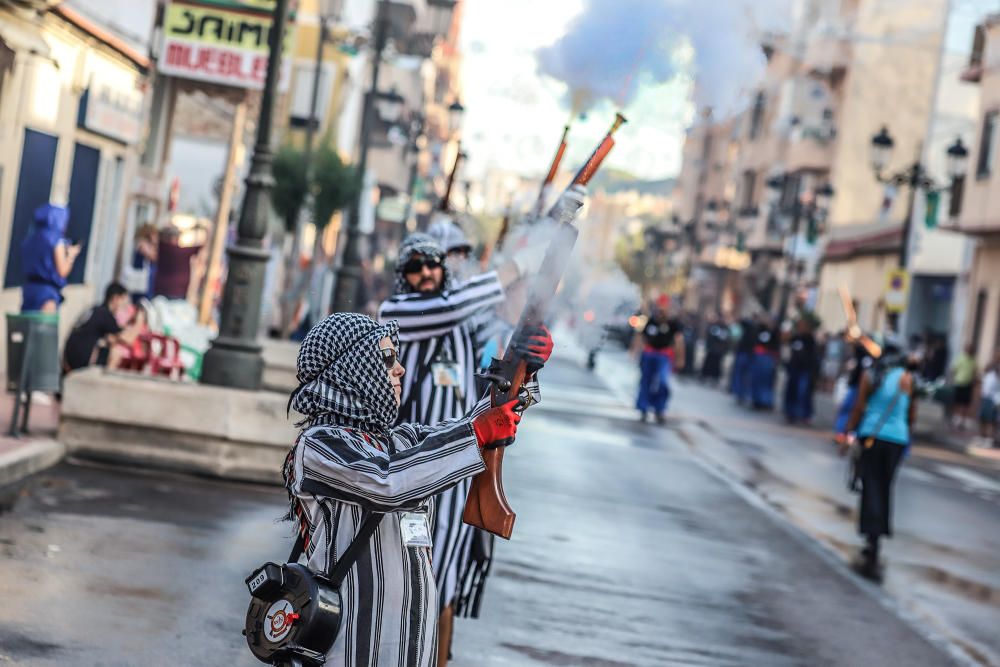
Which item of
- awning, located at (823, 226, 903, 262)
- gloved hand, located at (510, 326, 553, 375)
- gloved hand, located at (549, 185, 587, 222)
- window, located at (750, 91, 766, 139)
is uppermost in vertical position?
window, located at (750, 91, 766, 139)

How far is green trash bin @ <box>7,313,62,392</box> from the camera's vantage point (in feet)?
39.4

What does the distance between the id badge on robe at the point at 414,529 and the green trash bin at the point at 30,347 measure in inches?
316

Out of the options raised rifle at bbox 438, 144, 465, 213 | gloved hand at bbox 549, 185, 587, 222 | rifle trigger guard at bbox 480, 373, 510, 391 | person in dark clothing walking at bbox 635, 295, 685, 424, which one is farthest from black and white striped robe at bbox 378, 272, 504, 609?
person in dark clothing walking at bbox 635, 295, 685, 424

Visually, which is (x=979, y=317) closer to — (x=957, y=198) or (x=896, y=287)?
(x=957, y=198)

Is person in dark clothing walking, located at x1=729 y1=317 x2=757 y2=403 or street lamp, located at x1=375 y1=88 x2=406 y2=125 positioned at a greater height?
street lamp, located at x1=375 y1=88 x2=406 y2=125

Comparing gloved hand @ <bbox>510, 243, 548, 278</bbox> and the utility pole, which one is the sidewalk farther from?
the utility pole

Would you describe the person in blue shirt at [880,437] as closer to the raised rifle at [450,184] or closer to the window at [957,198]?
the raised rifle at [450,184]

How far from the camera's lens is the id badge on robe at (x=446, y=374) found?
645 centimetres

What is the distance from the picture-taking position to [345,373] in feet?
14.1

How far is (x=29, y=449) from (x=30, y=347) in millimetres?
1282

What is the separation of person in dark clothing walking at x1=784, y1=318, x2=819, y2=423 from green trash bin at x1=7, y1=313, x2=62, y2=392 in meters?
19.8

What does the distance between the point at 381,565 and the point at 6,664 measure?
8.42 ft

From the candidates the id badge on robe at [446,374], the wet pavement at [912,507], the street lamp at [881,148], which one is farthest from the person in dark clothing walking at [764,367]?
the id badge on robe at [446,374]

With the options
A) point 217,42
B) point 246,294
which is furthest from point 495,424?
point 217,42
